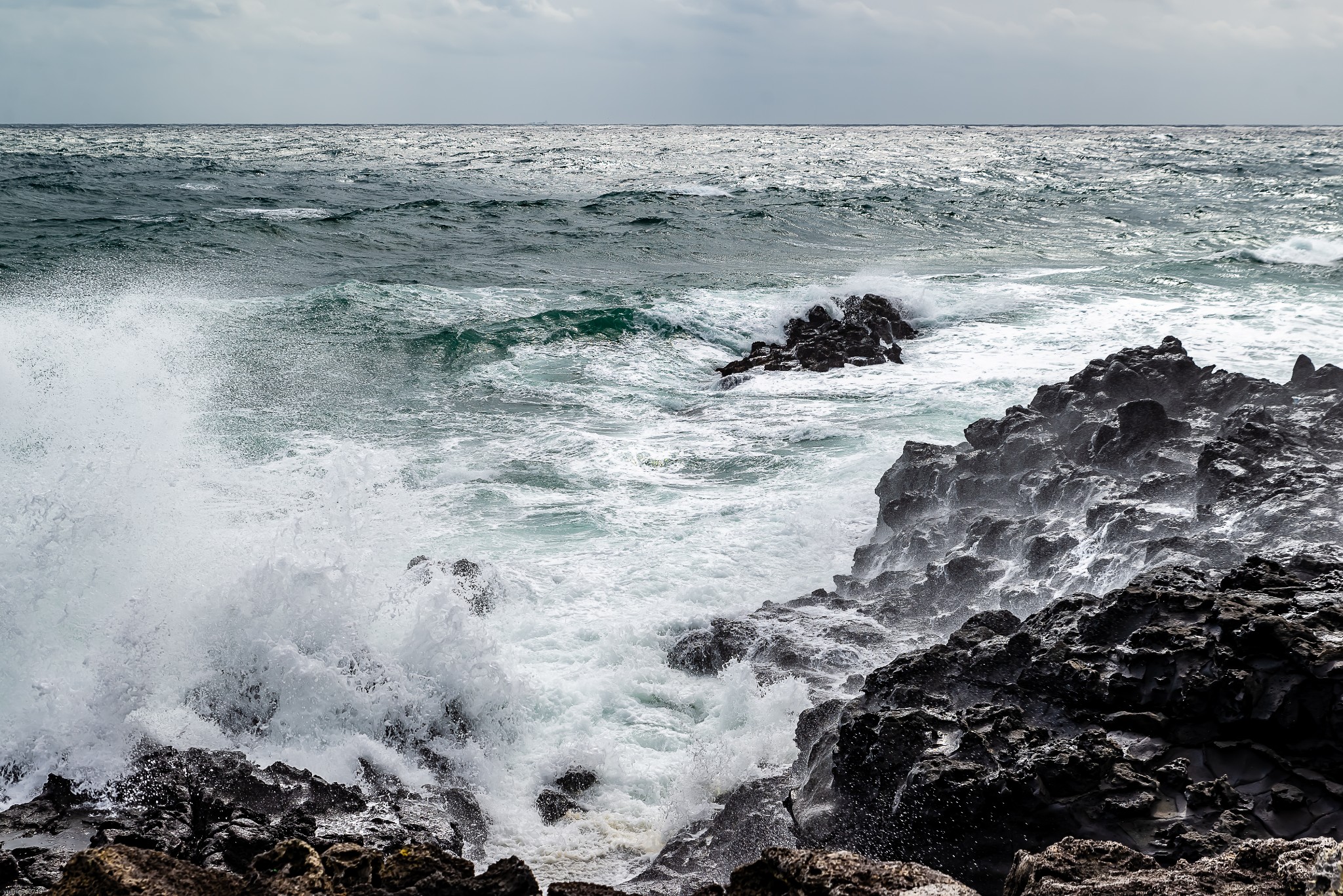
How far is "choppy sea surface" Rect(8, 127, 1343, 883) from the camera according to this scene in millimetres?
4949

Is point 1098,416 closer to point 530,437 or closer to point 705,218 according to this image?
point 530,437

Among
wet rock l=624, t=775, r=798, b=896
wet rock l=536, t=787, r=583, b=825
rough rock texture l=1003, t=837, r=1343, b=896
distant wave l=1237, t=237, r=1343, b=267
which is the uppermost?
distant wave l=1237, t=237, r=1343, b=267

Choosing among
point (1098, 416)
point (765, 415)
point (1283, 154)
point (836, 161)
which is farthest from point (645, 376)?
point (1283, 154)

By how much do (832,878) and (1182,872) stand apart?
3.04ft

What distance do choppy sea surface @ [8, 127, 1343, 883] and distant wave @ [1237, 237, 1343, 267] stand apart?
156 mm

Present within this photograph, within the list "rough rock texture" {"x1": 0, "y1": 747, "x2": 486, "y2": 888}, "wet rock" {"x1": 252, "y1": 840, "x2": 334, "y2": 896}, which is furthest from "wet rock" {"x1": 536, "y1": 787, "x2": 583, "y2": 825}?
"wet rock" {"x1": 252, "y1": 840, "x2": 334, "y2": 896}

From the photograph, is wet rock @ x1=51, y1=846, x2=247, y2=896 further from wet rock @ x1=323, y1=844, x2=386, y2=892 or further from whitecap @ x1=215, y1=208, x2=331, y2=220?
whitecap @ x1=215, y1=208, x2=331, y2=220

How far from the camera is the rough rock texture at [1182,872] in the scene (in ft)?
7.43

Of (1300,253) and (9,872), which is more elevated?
(1300,253)

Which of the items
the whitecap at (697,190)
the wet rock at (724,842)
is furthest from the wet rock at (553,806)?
the whitecap at (697,190)

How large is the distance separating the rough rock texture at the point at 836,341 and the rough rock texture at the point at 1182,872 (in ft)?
33.9

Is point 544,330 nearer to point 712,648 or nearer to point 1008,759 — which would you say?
point 712,648

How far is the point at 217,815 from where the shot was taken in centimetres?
384

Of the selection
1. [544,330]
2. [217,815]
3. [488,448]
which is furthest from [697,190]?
[217,815]
